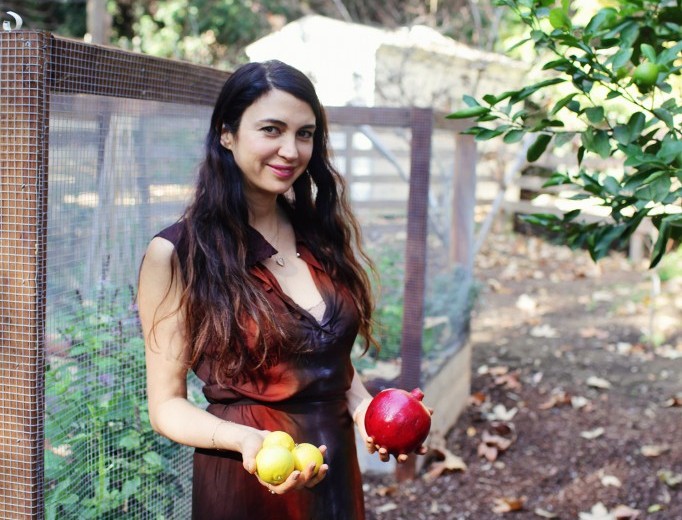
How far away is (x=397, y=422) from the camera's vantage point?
82.4 inches

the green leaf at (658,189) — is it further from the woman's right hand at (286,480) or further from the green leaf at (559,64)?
the woman's right hand at (286,480)

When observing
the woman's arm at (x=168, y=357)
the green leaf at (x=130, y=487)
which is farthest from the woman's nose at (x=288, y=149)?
the green leaf at (x=130, y=487)

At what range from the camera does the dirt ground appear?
4.35 metres

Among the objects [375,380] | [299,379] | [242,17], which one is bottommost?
[375,380]

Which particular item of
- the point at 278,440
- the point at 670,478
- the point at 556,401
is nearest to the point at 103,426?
the point at 278,440

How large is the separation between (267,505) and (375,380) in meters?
2.60

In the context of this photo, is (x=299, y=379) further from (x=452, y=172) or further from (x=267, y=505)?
(x=452, y=172)

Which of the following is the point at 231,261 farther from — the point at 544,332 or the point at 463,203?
the point at 544,332

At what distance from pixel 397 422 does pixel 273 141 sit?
2.46 ft

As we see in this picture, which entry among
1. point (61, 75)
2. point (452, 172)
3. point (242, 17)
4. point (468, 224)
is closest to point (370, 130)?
point (452, 172)

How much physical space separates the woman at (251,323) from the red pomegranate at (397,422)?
43 mm

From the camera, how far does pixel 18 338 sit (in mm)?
1941

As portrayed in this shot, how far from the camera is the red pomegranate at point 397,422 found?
2096 mm

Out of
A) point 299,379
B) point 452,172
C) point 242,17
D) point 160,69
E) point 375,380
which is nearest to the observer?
point 299,379
